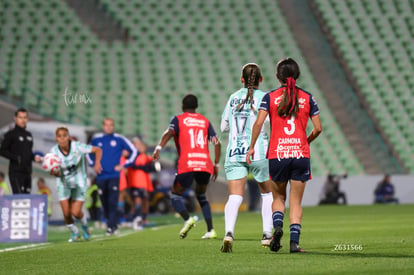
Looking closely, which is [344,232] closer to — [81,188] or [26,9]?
[81,188]

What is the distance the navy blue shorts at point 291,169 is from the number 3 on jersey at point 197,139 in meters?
3.24

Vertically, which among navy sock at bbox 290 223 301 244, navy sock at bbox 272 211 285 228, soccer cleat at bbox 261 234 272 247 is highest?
navy sock at bbox 272 211 285 228

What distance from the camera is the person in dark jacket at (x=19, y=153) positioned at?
560 inches

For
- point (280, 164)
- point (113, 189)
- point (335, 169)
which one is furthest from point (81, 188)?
point (335, 169)

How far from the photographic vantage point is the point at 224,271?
6801 mm

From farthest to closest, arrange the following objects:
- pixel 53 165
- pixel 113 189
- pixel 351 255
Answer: pixel 113 189 < pixel 53 165 < pixel 351 255

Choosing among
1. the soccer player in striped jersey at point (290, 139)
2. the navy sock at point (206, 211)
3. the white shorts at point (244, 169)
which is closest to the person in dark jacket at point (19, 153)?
the navy sock at point (206, 211)

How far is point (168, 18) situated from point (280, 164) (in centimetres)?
2539

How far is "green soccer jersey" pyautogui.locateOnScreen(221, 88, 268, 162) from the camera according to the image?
9.28 m

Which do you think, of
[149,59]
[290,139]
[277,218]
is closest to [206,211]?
[277,218]

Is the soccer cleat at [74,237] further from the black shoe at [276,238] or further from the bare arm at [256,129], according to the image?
the black shoe at [276,238]

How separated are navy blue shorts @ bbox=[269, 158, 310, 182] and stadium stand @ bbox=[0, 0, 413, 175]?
19.2 metres

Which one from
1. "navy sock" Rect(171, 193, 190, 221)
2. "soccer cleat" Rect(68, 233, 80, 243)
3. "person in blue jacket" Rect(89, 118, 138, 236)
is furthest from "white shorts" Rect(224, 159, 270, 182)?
"person in blue jacket" Rect(89, 118, 138, 236)

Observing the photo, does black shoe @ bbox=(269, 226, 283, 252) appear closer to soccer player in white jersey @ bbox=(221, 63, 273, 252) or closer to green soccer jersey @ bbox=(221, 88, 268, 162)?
soccer player in white jersey @ bbox=(221, 63, 273, 252)
